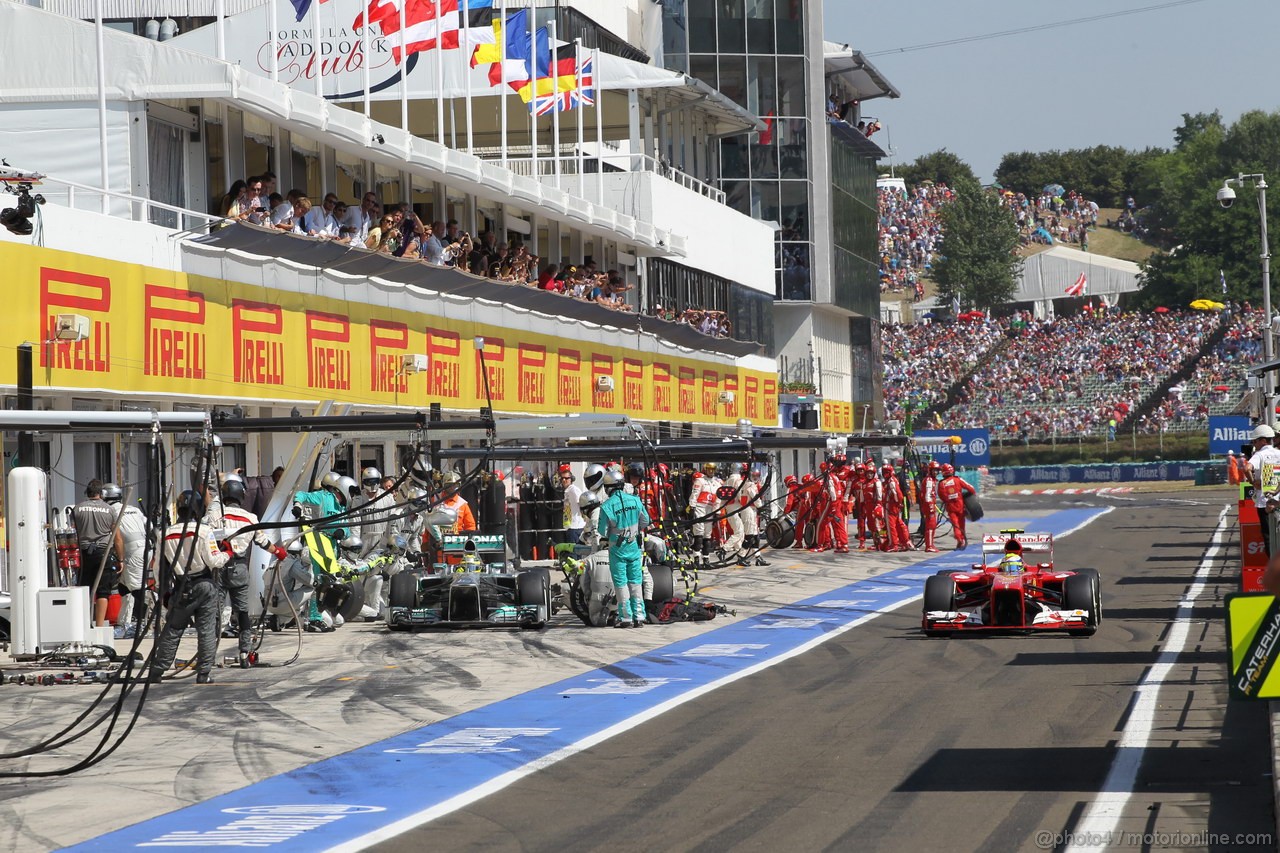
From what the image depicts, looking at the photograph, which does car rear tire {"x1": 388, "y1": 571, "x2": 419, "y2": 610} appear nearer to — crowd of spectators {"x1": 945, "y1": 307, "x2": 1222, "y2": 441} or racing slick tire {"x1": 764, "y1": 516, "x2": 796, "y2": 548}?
racing slick tire {"x1": 764, "y1": 516, "x2": 796, "y2": 548}

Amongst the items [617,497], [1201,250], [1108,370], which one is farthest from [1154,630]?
[1201,250]

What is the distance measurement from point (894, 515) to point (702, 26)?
27793 mm

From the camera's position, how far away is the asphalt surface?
27.9ft

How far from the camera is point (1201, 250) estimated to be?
11944 cm

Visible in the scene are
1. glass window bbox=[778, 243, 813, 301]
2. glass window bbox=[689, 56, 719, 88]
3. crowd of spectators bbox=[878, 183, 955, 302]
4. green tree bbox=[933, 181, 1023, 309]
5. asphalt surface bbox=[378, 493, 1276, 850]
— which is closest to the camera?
asphalt surface bbox=[378, 493, 1276, 850]

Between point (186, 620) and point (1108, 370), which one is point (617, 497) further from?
point (1108, 370)

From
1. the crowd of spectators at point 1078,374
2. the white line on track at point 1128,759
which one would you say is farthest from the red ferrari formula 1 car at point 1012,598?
the crowd of spectators at point 1078,374

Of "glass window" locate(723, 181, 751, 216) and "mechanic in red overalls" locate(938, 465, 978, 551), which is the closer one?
"mechanic in red overalls" locate(938, 465, 978, 551)

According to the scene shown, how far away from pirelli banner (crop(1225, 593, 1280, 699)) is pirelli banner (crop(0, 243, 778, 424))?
46.1 ft

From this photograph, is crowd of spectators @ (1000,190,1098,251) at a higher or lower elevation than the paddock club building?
higher

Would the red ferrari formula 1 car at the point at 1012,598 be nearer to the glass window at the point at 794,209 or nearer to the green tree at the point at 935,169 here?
the glass window at the point at 794,209

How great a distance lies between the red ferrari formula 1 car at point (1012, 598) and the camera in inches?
680

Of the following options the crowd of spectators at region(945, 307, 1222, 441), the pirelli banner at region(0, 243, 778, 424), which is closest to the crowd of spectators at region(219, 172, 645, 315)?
the pirelli banner at region(0, 243, 778, 424)

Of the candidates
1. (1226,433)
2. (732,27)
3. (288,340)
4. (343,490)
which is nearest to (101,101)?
(288,340)
